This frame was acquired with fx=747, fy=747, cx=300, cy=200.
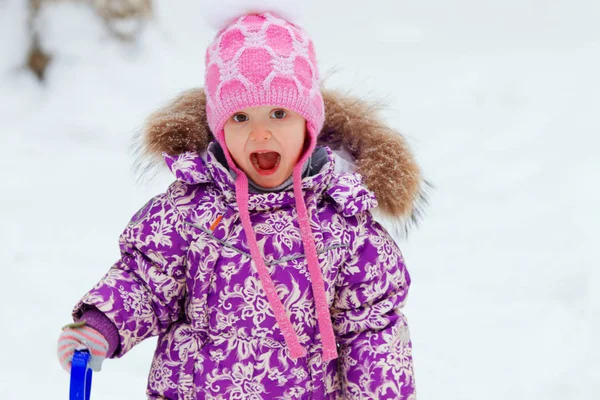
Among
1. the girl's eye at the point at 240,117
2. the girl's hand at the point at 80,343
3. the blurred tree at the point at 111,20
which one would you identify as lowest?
the girl's hand at the point at 80,343

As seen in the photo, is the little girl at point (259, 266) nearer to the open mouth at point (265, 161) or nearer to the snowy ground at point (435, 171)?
the open mouth at point (265, 161)

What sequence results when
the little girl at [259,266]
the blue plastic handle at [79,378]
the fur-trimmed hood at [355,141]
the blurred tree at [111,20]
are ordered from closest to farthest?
the blue plastic handle at [79,378], the little girl at [259,266], the fur-trimmed hood at [355,141], the blurred tree at [111,20]

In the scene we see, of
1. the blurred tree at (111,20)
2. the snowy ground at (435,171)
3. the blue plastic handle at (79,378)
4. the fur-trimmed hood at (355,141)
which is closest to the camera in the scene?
the blue plastic handle at (79,378)

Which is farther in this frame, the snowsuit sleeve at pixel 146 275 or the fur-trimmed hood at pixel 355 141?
the fur-trimmed hood at pixel 355 141

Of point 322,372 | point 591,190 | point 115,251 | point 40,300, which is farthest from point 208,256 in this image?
point 591,190

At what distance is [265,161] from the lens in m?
1.35

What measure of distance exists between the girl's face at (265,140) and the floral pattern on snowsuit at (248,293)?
4 centimetres

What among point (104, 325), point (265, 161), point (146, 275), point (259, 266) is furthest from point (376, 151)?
point (104, 325)

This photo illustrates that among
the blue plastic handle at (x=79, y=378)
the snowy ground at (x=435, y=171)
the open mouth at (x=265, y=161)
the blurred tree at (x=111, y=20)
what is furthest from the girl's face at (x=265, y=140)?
the blurred tree at (x=111, y=20)

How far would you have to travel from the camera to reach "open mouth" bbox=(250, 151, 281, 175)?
52.7 inches

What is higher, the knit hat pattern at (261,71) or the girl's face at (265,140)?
the knit hat pattern at (261,71)

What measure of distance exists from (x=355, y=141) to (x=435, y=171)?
2165 millimetres

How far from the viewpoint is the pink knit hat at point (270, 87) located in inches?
50.1

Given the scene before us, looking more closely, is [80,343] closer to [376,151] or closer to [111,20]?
[376,151]
